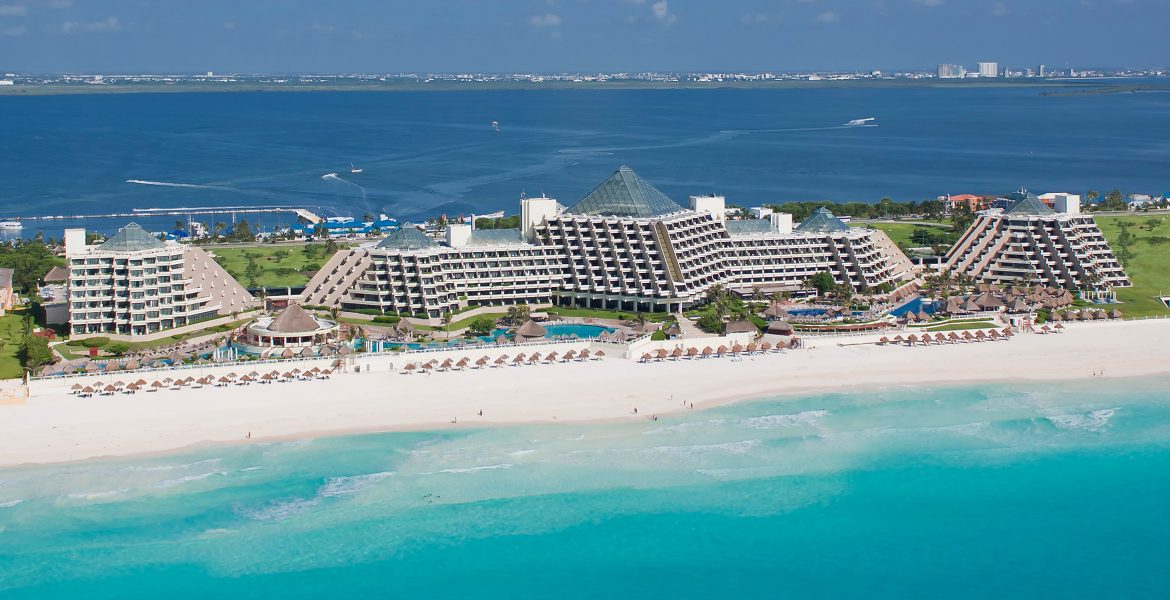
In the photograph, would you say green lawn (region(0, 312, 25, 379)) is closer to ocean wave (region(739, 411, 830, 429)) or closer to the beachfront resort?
the beachfront resort

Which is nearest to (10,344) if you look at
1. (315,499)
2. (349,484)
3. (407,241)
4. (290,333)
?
(290,333)

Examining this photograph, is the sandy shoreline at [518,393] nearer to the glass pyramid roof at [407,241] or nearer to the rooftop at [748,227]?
the glass pyramid roof at [407,241]

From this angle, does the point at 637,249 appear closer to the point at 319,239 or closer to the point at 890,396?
the point at 890,396

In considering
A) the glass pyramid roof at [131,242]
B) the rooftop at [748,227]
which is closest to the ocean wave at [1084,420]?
the rooftop at [748,227]

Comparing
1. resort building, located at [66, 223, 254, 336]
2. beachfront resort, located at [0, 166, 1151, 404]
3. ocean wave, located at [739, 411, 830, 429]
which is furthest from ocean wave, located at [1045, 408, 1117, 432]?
resort building, located at [66, 223, 254, 336]

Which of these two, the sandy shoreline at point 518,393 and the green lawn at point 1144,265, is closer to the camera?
the sandy shoreline at point 518,393

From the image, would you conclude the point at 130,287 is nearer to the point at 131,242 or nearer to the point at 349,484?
the point at 131,242
